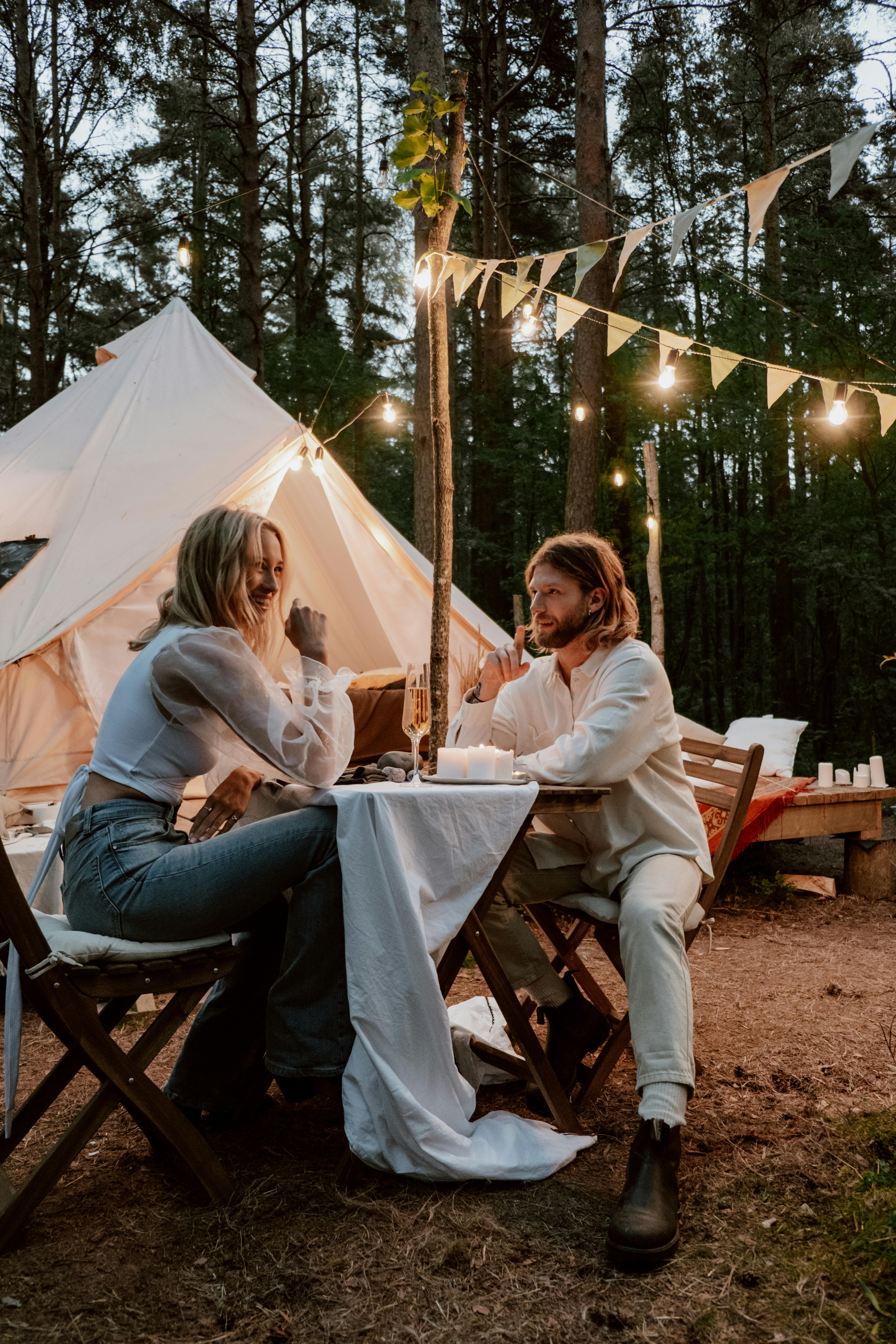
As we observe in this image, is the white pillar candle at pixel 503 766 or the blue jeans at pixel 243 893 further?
the white pillar candle at pixel 503 766

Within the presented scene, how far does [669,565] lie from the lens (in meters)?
9.97

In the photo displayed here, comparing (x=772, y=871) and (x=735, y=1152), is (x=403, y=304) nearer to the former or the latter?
(x=772, y=871)

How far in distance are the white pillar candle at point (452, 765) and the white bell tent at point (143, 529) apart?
2.63m

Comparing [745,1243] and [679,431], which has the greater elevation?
[679,431]

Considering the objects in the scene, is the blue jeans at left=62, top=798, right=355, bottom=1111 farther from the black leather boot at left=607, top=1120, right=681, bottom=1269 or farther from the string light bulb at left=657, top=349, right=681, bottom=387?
the string light bulb at left=657, top=349, right=681, bottom=387

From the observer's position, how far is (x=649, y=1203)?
162 centimetres

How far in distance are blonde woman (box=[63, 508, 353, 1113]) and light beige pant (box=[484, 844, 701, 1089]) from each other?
0.46 meters

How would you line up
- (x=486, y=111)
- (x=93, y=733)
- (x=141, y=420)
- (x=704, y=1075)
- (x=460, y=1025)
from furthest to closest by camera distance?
(x=486, y=111)
(x=141, y=420)
(x=93, y=733)
(x=460, y=1025)
(x=704, y=1075)

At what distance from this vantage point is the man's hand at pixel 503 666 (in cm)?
238

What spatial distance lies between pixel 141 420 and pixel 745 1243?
17.2ft

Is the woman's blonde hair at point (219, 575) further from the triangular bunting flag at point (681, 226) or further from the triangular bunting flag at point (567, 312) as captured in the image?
the triangular bunting flag at point (567, 312)

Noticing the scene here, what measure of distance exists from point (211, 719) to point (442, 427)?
2345mm

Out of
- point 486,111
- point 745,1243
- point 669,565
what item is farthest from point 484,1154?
point 486,111

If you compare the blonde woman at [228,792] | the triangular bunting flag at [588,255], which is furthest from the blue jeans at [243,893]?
the triangular bunting flag at [588,255]
